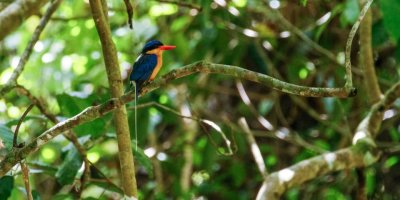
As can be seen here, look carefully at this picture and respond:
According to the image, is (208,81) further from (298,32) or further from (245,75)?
(245,75)

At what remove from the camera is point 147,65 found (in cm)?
342

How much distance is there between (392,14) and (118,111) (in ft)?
4.03

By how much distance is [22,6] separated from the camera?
3.77m

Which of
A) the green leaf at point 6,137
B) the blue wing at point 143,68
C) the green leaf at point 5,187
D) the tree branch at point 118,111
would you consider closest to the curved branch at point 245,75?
the tree branch at point 118,111

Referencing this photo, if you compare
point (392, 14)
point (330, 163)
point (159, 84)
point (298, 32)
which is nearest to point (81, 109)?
point (159, 84)

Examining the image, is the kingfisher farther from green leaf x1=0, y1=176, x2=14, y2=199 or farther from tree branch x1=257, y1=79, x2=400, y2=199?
tree branch x1=257, y1=79, x2=400, y2=199

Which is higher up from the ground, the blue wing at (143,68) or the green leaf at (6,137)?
the blue wing at (143,68)

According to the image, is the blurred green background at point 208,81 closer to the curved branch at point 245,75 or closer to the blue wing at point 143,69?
the blue wing at point 143,69

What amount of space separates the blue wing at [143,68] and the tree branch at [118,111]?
11.0 inches

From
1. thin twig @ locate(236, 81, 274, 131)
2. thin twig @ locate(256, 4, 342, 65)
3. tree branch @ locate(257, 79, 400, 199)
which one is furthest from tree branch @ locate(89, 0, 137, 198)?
thin twig @ locate(236, 81, 274, 131)

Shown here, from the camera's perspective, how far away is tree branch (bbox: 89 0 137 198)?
2887 mm

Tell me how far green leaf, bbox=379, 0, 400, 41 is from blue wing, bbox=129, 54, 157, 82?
3.78 feet

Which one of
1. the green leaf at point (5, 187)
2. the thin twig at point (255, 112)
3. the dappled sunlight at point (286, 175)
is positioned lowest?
the dappled sunlight at point (286, 175)

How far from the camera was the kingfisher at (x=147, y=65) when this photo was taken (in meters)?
3.27
